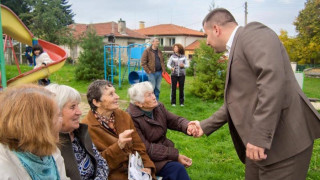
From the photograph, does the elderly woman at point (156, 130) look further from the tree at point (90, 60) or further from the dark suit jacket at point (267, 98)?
the tree at point (90, 60)

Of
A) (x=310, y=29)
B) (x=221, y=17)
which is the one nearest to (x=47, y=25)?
(x=310, y=29)

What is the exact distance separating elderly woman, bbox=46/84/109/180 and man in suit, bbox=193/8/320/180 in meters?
1.23

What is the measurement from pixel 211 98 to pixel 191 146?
15.4 feet

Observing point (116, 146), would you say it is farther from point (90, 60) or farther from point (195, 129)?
point (90, 60)

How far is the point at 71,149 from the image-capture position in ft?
7.46

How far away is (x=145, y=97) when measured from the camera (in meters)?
3.19

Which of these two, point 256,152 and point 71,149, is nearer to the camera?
point 256,152

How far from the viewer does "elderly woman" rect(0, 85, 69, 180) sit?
53.1 inches

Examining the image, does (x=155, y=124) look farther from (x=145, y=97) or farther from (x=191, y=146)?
(x=191, y=146)

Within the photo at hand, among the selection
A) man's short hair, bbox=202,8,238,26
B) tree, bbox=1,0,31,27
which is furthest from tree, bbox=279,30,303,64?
tree, bbox=1,0,31,27

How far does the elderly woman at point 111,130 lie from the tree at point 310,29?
931 inches

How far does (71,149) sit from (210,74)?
773 centimetres

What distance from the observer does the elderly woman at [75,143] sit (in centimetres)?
224

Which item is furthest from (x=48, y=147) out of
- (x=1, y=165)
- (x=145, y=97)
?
(x=145, y=97)
